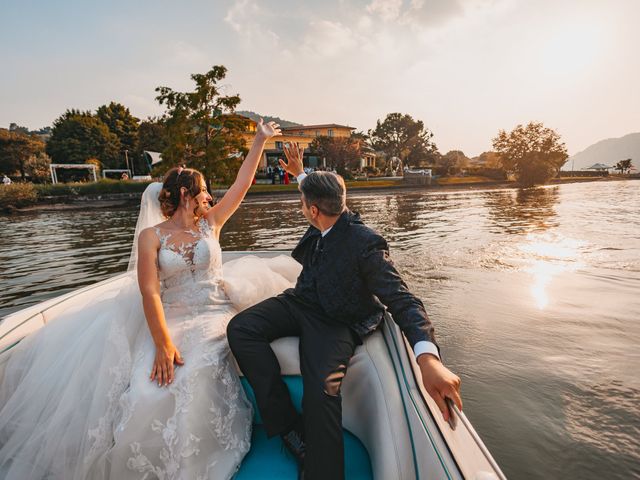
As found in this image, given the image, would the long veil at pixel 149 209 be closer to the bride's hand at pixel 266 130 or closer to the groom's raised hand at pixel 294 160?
the bride's hand at pixel 266 130

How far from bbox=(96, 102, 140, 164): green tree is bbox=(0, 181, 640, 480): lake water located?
1655 inches

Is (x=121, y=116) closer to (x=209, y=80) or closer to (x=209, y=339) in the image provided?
(x=209, y=80)

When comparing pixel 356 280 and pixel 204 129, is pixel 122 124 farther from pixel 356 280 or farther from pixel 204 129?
pixel 356 280

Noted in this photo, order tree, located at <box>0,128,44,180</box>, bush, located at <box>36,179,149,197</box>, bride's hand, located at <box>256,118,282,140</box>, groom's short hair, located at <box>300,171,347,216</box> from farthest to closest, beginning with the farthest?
tree, located at <box>0,128,44,180</box>
bush, located at <box>36,179,149,197</box>
bride's hand, located at <box>256,118,282,140</box>
groom's short hair, located at <box>300,171,347,216</box>

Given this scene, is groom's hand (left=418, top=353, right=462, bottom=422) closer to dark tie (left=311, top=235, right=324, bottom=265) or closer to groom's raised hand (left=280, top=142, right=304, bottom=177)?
dark tie (left=311, top=235, right=324, bottom=265)

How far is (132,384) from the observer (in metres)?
1.79

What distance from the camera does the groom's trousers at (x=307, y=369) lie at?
1.59m

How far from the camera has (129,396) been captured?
173cm

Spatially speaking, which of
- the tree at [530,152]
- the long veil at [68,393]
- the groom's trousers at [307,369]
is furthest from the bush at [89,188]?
the tree at [530,152]

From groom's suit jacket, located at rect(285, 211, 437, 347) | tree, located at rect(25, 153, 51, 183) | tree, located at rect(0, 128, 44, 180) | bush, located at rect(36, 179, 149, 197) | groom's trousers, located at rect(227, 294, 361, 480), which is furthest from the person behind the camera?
tree, located at rect(25, 153, 51, 183)

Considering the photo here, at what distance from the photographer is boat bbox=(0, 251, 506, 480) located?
1.22 m

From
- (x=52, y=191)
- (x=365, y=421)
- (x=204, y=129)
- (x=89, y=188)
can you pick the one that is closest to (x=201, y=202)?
(x=365, y=421)

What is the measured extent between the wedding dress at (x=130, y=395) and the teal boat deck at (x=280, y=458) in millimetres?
126

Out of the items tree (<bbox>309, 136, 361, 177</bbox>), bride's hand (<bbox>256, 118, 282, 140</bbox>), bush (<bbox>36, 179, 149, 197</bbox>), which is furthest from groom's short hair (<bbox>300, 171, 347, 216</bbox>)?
tree (<bbox>309, 136, 361, 177</bbox>)
